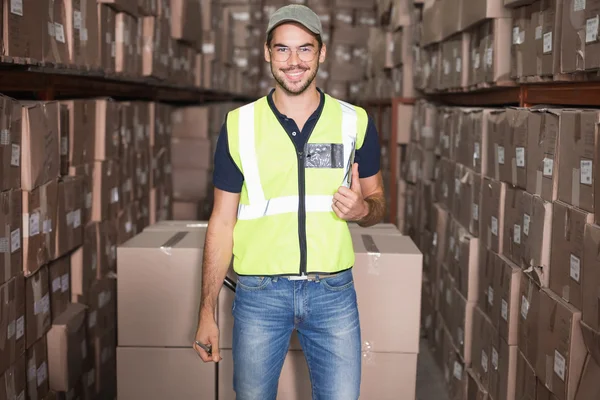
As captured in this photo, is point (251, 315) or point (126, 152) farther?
point (126, 152)

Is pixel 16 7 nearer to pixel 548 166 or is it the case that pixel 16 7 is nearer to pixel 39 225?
pixel 39 225

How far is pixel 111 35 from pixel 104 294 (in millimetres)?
1551

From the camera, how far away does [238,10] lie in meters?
10.1

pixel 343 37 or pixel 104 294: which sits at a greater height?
pixel 343 37

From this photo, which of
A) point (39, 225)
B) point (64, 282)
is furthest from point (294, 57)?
point (64, 282)

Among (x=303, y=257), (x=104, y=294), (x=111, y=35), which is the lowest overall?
(x=104, y=294)

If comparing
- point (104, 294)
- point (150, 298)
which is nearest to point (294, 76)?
point (150, 298)

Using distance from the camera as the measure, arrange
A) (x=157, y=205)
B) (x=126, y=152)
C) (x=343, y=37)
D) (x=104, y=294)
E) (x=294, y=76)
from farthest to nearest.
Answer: (x=343, y=37)
(x=157, y=205)
(x=126, y=152)
(x=104, y=294)
(x=294, y=76)

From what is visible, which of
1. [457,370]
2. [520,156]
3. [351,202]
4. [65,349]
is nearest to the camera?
[351,202]

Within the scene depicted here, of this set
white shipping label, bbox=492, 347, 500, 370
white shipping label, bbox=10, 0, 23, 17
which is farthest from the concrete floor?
white shipping label, bbox=10, 0, 23, 17

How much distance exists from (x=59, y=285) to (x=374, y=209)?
187 cm

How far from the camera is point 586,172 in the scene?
2352mm

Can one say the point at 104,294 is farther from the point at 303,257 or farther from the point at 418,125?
the point at 418,125

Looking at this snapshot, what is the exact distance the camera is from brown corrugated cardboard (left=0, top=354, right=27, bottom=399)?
279 centimetres
